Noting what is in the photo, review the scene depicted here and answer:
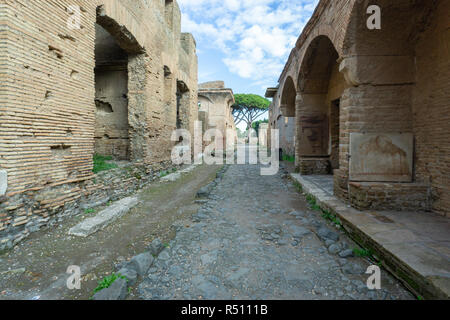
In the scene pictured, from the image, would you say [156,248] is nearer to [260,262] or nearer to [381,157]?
[260,262]

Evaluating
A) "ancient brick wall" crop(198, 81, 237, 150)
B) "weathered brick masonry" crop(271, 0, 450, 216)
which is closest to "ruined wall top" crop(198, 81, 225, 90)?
"ancient brick wall" crop(198, 81, 237, 150)

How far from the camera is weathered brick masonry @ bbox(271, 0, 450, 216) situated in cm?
326

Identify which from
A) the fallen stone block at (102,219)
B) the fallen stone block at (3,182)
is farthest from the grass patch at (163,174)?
the fallen stone block at (3,182)

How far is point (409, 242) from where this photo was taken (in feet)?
7.95

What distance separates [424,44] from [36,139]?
5988mm

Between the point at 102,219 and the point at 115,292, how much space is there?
6.93 feet

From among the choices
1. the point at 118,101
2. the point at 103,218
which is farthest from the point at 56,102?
the point at 118,101

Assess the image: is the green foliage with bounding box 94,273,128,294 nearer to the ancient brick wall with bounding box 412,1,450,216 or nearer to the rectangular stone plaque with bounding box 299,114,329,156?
the ancient brick wall with bounding box 412,1,450,216

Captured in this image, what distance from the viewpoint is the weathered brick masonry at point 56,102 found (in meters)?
2.87

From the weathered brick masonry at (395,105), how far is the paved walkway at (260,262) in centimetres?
118

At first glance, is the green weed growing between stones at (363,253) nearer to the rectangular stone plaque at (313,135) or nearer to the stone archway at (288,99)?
the rectangular stone plaque at (313,135)

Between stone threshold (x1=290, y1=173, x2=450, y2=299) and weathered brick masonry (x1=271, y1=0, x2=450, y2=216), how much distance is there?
0.34m

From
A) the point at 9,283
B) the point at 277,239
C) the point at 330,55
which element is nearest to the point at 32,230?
the point at 9,283

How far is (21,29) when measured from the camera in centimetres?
300
